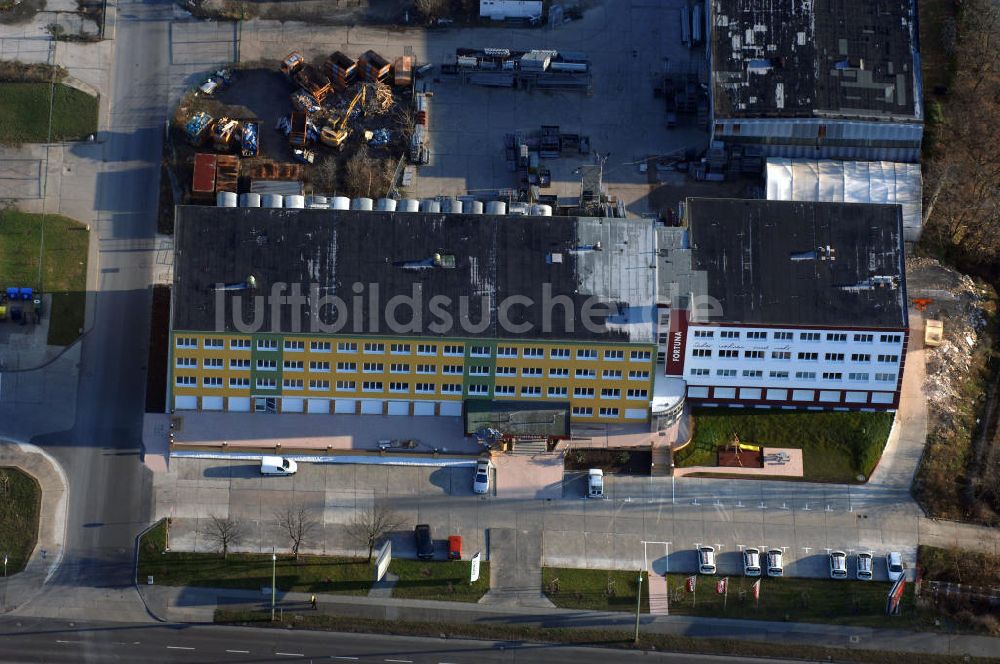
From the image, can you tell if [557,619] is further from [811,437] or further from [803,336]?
[803,336]

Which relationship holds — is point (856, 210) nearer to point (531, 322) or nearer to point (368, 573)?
point (531, 322)

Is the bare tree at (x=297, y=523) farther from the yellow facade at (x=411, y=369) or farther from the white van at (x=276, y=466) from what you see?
the yellow facade at (x=411, y=369)

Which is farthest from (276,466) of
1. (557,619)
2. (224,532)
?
(557,619)

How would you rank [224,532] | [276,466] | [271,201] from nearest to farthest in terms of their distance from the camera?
[224,532], [276,466], [271,201]

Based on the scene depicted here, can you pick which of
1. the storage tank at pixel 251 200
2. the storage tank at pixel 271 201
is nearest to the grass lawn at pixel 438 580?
the storage tank at pixel 271 201

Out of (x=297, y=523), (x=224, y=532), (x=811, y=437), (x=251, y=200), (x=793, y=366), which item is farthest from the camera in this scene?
(x=811, y=437)

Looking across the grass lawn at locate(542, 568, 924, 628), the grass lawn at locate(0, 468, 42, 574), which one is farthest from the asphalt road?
the grass lawn at locate(0, 468, 42, 574)
